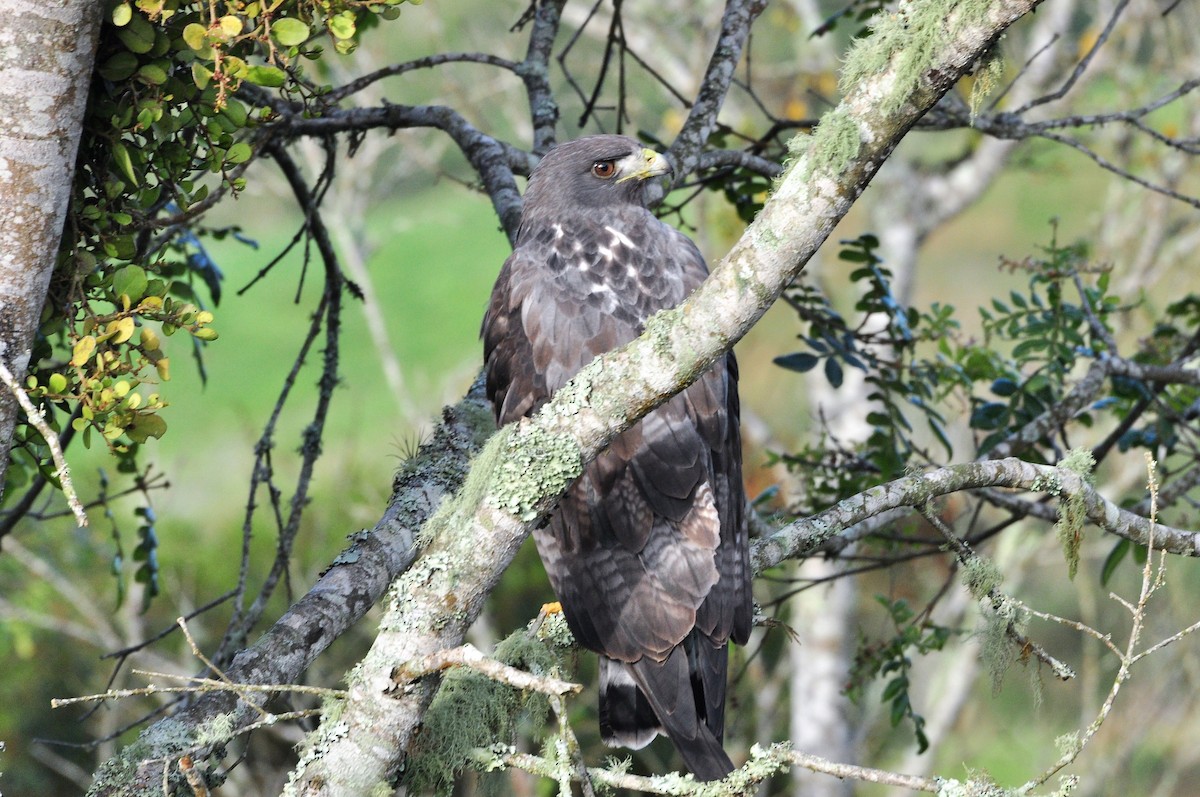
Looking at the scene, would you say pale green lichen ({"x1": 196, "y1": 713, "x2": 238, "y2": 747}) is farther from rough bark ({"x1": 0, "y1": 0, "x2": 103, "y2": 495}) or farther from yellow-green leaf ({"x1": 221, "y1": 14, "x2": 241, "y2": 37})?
yellow-green leaf ({"x1": 221, "y1": 14, "x2": 241, "y2": 37})

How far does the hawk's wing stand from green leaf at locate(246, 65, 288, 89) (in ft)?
3.56

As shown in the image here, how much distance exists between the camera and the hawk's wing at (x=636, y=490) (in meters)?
2.60

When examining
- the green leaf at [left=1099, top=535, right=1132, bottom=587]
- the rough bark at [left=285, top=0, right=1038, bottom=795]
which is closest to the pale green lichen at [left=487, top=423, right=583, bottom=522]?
the rough bark at [left=285, top=0, right=1038, bottom=795]

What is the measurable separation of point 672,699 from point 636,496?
1.68ft

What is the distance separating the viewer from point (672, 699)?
2.51 meters

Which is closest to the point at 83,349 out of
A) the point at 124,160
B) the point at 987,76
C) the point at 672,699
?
the point at 124,160

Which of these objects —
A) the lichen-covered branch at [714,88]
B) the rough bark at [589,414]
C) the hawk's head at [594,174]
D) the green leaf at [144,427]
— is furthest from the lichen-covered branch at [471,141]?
the rough bark at [589,414]

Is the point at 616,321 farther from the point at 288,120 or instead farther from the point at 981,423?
the point at 981,423

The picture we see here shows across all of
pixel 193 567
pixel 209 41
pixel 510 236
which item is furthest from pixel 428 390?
pixel 209 41

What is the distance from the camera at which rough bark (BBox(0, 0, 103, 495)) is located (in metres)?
1.60

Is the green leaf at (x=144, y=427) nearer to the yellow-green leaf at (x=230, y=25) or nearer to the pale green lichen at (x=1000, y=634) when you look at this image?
the yellow-green leaf at (x=230, y=25)

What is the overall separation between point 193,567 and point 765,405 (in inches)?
245

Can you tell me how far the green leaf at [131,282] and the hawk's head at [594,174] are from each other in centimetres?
158

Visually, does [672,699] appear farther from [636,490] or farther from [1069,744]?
[1069,744]
